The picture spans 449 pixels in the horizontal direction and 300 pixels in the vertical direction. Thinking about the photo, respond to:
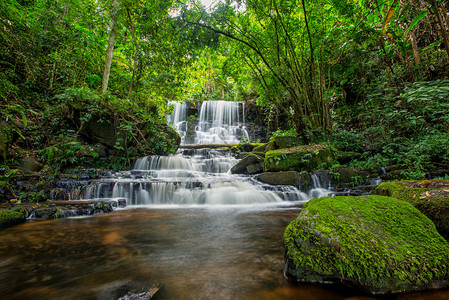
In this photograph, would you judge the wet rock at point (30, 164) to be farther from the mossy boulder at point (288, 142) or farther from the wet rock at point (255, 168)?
the mossy boulder at point (288, 142)

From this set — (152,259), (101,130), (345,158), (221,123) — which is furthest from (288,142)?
(221,123)

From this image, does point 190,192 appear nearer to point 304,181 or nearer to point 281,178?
point 281,178

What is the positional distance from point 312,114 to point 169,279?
27.9ft

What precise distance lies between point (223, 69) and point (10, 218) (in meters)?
8.22

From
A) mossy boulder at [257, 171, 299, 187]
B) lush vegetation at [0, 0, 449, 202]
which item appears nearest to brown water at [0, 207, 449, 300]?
mossy boulder at [257, 171, 299, 187]

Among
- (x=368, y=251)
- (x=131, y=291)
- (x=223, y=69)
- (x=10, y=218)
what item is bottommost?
(x=131, y=291)

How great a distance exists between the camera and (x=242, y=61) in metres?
9.02

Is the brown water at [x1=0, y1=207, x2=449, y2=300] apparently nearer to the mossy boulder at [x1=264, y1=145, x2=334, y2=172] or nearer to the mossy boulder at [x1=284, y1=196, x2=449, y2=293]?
the mossy boulder at [x1=284, y1=196, x2=449, y2=293]

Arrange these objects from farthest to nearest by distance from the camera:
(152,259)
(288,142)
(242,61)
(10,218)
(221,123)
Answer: (221,123), (288,142), (242,61), (10,218), (152,259)

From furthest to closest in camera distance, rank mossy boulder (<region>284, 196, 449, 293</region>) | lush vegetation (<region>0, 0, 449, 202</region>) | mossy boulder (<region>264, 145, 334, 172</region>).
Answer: mossy boulder (<region>264, 145, 334, 172</region>) → lush vegetation (<region>0, 0, 449, 202</region>) → mossy boulder (<region>284, 196, 449, 293</region>)

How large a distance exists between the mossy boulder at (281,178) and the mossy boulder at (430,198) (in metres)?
3.59

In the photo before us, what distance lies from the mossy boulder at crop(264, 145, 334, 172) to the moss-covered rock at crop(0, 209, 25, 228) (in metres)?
6.77

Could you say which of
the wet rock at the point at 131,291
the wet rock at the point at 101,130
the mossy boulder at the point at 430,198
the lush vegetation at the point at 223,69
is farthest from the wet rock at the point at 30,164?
the mossy boulder at the point at 430,198

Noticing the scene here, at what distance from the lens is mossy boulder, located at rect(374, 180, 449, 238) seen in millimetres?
2266
